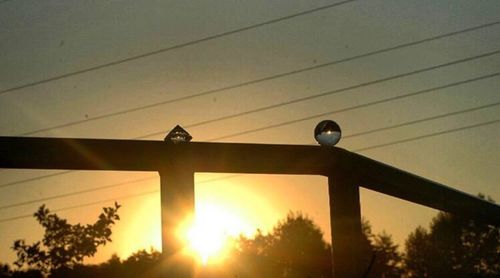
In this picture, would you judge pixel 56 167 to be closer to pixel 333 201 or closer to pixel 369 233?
pixel 333 201

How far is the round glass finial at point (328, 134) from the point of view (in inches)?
342

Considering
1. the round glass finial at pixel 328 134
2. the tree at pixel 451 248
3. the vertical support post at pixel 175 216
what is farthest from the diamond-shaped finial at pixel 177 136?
the tree at pixel 451 248

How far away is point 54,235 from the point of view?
9664mm

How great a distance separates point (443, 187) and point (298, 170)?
2.63 m

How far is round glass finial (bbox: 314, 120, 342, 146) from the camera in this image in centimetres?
869

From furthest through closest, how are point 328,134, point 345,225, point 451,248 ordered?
point 451,248
point 328,134
point 345,225

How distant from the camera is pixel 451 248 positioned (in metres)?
70.9

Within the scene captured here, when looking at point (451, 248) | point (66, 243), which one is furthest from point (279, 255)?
point (66, 243)

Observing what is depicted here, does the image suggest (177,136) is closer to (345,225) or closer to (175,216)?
(175,216)

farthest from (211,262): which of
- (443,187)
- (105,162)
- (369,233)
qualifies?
(369,233)

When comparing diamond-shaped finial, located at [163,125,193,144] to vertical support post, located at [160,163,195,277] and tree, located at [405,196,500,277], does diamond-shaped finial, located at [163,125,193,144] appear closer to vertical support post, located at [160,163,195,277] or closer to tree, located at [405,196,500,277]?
vertical support post, located at [160,163,195,277]

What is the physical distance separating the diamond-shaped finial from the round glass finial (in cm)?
173

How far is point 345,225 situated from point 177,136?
2105 millimetres

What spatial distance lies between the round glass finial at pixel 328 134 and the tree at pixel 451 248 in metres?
59.1
